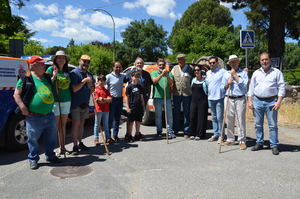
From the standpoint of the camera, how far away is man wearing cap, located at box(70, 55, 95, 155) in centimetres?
501

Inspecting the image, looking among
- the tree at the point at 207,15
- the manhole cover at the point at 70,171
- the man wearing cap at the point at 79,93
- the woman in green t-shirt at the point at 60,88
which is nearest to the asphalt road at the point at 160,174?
the manhole cover at the point at 70,171

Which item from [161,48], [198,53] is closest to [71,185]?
[198,53]

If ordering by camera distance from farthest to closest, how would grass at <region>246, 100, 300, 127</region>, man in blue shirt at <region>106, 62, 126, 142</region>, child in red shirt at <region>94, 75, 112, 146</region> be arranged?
grass at <region>246, 100, 300, 127</region>
man in blue shirt at <region>106, 62, 126, 142</region>
child in red shirt at <region>94, 75, 112, 146</region>

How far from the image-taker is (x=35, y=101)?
4125mm

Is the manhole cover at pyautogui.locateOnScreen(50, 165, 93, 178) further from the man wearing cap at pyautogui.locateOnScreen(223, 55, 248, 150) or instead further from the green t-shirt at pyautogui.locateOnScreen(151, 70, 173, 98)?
the man wearing cap at pyautogui.locateOnScreen(223, 55, 248, 150)

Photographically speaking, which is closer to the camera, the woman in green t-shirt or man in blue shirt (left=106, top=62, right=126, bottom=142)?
the woman in green t-shirt

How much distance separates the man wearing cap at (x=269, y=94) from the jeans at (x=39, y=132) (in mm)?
3968

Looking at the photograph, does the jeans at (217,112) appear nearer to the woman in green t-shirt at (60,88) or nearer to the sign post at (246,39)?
the sign post at (246,39)

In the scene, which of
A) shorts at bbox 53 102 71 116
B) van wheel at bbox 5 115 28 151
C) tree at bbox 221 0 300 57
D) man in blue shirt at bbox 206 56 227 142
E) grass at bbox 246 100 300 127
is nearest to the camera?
shorts at bbox 53 102 71 116

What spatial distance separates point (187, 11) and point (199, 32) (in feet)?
65.2

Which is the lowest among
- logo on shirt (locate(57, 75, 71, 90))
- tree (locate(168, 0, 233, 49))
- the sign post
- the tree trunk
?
logo on shirt (locate(57, 75, 71, 90))

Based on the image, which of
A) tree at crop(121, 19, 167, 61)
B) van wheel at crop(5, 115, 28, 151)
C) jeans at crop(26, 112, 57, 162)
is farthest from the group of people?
tree at crop(121, 19, 167, 61)

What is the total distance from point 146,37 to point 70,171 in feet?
133

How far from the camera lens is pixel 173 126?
698 centimetres
